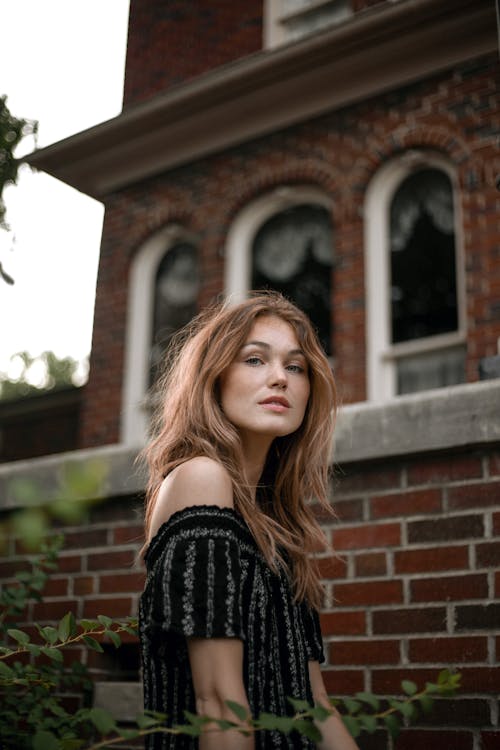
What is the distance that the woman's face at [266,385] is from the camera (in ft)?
6.72

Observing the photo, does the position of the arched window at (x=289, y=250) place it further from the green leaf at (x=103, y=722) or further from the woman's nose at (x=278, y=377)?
the green leaf at (x=103, y=722)

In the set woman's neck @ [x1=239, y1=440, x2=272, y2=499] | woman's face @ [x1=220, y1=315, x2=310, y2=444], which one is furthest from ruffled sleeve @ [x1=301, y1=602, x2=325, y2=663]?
woman's face @ [x1=220, y1=315, x2=310, y2=444]

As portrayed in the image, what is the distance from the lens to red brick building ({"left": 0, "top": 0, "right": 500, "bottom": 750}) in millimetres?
2631

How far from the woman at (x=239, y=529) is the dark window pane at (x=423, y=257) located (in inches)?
154

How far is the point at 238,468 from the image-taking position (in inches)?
78.7

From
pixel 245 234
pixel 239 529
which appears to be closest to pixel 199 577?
pixel 239 529

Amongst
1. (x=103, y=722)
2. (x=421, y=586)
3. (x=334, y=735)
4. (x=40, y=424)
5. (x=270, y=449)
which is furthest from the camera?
(x=40, y=424)

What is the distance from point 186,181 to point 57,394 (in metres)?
4.43

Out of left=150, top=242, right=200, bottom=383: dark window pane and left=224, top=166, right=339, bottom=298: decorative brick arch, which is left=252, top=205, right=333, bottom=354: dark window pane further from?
left=150, top=242, right=200, bottom=383: dark window pane

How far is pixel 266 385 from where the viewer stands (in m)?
2.06

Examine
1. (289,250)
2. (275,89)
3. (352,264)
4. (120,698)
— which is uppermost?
(275,89)

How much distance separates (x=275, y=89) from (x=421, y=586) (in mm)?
4880

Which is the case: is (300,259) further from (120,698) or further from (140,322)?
(120,698)

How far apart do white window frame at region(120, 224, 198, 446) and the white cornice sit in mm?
622
